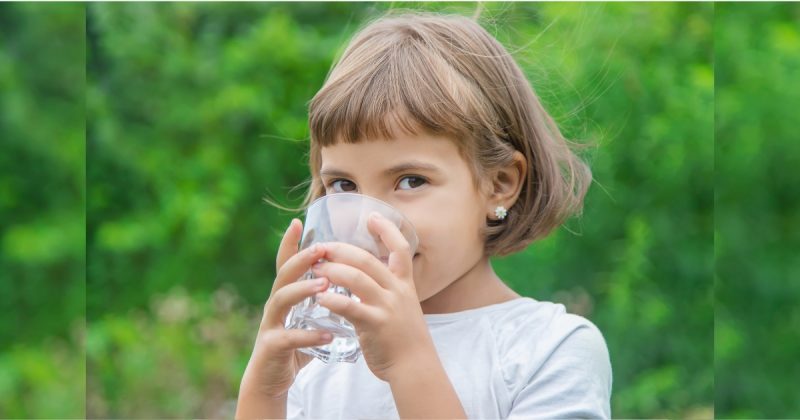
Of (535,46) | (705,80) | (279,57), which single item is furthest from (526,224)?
(279,57)

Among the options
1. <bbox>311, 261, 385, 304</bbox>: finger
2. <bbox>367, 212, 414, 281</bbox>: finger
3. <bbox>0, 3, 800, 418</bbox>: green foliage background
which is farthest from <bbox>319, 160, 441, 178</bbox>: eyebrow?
<bbox>0, 3, 800, 418</bbox>: green foliage background

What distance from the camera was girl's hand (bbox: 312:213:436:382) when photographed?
1414mm

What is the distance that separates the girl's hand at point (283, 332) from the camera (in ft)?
4.79

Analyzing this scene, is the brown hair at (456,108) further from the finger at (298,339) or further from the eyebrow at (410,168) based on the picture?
the finger at (298,339)

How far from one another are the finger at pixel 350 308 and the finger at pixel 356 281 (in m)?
0.02

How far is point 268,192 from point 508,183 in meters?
2.51

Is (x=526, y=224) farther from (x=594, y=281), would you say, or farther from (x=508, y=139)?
(x=594, y=281)

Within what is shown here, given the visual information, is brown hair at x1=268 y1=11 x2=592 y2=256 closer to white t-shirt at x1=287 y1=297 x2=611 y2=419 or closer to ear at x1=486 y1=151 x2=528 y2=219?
ear at x1=486 y1=151 x2=528 y2=219

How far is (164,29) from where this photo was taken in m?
4.42

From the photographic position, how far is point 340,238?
5.00 ft

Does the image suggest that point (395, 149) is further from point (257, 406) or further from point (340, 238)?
point (257, 406)

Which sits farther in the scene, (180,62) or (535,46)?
(180,62)

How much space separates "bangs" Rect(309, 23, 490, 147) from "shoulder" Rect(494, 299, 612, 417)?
0.40 m

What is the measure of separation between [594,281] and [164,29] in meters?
2.43
